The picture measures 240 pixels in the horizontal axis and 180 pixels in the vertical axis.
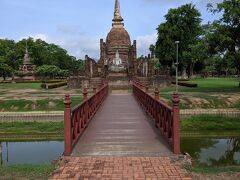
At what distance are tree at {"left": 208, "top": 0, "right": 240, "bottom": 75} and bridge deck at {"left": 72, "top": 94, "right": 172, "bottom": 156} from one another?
14.0 metres

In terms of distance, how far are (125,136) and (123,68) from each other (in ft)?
110

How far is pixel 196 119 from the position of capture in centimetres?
1811

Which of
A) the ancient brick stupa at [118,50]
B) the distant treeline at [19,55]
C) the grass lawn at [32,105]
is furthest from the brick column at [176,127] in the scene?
the distant treeline at [19,55]

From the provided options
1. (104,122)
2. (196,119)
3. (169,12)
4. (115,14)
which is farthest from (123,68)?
(104,122)

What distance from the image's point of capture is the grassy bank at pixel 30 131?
632 inches

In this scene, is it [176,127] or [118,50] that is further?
[118,50]

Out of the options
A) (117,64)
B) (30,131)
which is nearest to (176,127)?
(30,131)

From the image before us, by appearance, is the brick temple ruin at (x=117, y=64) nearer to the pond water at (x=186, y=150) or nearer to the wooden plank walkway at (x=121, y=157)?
the pond water at (x=186, y=150)

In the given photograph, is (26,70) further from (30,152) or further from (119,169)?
(119,169)

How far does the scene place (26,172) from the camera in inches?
261

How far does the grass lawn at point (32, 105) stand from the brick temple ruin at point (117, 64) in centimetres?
1446

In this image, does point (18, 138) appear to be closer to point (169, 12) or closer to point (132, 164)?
point (132, 164)

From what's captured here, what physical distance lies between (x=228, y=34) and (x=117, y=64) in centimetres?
1955

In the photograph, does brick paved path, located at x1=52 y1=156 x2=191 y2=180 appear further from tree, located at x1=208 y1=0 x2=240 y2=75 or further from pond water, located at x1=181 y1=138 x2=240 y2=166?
tree, located at x1=208 y1=0 x2=240 y2=75
